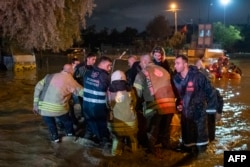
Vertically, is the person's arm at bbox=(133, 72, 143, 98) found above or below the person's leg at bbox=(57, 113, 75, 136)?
above

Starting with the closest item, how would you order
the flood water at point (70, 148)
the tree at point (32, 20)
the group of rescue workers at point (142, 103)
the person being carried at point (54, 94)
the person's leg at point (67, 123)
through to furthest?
the flood water at point (70, 148) < the group of rescue workers at point (142, 103) < the person being carried at point (54, 94) < the person's leg at point (67, 123) < the tree at point (32, 20)

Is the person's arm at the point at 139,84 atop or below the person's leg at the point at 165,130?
atop

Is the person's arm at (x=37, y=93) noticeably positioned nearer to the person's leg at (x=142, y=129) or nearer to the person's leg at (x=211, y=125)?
the person's leg at (x=142, y=129)

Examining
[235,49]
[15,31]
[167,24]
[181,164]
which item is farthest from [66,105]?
[235,49]

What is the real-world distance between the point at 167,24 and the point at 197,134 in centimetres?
7633

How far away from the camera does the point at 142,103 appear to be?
877 centimetres

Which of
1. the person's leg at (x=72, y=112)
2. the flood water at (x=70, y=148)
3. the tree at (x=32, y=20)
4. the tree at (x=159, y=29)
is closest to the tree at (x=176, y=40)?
the tree at (x=159, y=29)

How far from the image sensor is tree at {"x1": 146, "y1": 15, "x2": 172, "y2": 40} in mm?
81688

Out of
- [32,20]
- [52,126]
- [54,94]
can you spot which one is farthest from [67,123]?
[32,20]

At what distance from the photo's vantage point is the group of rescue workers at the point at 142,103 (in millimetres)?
8141

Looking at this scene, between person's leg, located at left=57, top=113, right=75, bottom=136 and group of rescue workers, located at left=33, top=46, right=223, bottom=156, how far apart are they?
79 millimetres

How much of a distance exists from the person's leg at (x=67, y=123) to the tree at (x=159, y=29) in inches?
2859

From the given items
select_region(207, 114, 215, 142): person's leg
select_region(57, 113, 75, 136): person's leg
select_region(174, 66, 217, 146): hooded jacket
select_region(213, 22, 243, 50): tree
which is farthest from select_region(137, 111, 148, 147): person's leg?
select_region(213, 22, 243, 50): tree

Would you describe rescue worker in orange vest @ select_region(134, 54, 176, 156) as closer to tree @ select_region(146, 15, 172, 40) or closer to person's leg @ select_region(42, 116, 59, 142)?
person's leg @ select_region(42, 116, 59, 142)
